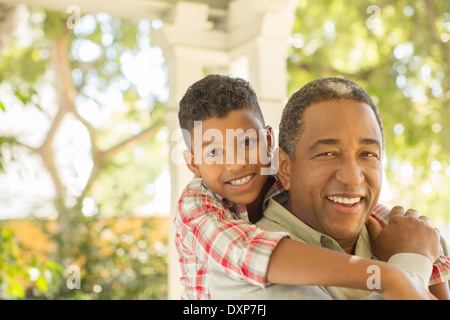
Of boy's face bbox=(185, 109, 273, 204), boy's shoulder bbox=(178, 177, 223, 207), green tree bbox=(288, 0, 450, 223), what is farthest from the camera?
green tree bbox=(288, 0, 450, 223)

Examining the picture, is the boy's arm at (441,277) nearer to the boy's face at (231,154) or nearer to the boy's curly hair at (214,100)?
the boy's face at (231,154)

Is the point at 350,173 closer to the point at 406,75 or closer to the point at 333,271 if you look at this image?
the point at 333,271

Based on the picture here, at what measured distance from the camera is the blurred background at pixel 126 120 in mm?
5406

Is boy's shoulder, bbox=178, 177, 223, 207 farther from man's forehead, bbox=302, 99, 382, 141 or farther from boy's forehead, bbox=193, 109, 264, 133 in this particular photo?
man's forehead, bbox=302, 99, 382, 141

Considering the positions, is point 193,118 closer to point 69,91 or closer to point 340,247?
point 340,247

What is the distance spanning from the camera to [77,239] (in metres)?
5.44

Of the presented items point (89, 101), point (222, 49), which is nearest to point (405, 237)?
point (222, 49)

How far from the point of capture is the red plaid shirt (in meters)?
1.07

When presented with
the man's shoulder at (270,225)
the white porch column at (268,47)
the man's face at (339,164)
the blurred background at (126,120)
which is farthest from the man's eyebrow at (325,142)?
the blurred background at (126,120)

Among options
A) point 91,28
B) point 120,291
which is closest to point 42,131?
point 91,28

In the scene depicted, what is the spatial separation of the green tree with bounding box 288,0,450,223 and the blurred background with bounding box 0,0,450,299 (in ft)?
0.05

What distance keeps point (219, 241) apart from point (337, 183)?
1.00ft

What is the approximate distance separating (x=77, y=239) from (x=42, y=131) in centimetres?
362

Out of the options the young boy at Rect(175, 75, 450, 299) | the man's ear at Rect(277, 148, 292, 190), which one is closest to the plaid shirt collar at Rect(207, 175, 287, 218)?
the young boy at Rect(175, 75, 450, 299)
